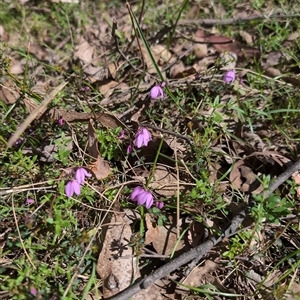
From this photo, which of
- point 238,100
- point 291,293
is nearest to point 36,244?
point 291,293

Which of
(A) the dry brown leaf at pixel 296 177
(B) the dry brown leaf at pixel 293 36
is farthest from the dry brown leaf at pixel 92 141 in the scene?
(B) the dry brown leaf at pixel 293 36

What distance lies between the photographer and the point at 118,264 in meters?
2.35

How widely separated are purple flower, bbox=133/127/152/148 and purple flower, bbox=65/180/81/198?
0.46m

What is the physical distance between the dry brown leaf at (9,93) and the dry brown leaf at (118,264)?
119 centimetres

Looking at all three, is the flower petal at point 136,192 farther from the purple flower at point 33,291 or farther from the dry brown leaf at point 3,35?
the dry brown leaf at point 3,35

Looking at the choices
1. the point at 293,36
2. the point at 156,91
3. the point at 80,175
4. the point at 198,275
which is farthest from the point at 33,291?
the point at 293,36

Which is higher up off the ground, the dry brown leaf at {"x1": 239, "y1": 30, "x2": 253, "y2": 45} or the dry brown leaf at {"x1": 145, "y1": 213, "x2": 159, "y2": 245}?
the dry brown leaf at {"x1": 239, "y1": 30, "x2": 253, "y2": 45}

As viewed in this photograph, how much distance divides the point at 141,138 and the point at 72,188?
518 mm

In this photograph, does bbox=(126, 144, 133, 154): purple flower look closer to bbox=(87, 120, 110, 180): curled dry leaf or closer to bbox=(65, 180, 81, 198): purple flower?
bbox=(87, 120, 110, 180): curled dry leaf

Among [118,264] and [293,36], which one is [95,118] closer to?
[118,264]

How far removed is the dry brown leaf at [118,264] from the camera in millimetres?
2297

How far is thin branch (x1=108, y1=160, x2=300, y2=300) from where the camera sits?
7.18 feet

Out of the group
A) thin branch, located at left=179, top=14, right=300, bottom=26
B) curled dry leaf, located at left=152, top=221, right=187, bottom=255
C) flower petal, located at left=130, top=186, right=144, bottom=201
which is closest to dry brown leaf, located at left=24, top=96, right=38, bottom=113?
flower petal, located at left=130, top=186, right=144, bottom=201

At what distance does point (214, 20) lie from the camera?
3600 millimetres
